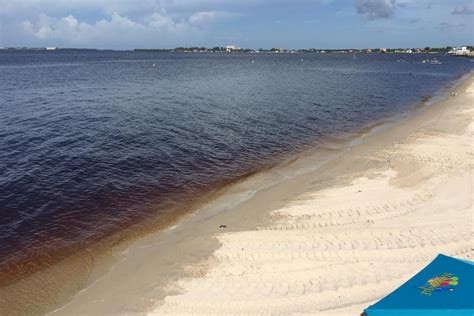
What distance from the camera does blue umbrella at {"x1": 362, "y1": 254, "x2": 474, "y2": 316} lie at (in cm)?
919

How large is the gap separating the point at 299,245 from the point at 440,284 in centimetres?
624

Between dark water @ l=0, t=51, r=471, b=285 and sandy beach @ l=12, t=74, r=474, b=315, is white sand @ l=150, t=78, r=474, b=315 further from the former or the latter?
dark water @ l=0, t=51, r=471, b=285

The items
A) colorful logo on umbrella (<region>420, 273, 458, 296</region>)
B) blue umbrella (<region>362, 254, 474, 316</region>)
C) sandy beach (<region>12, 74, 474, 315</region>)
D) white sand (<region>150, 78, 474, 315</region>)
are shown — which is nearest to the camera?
blue umbrella (<region>362, 254, 474, 316</region>)

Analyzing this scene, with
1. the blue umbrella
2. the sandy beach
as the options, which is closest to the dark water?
the sandy beach

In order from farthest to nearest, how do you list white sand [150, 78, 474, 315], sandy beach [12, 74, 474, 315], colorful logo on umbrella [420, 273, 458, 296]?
sandy beach [12, 74, 474, 315] < white sand [150, 78, 474, 315] < colorful logo on umbrella [420, 273, 458, 296]

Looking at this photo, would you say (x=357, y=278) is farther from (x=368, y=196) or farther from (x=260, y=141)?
(x=260, y=141)

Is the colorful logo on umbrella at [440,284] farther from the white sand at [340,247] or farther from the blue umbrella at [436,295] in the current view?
the white sand at [340,247]

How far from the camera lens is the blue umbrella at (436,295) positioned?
9188mm

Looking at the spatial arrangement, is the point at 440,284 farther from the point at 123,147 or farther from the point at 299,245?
the point at 123,147

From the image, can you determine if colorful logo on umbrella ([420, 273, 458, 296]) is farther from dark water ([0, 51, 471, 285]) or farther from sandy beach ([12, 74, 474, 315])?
dark water ([0, 51, 471, 285])

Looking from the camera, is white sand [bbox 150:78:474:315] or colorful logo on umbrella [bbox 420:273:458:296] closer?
colorful logo on umbrella [bbox 420:273:458:296]

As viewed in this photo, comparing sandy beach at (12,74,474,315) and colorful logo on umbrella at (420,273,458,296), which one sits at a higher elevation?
colorful logo on umbrella at (420,273,458,296)

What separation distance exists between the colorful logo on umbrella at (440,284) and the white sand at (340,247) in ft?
7.04

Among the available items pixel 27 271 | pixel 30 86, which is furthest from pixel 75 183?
pixel 30 86
